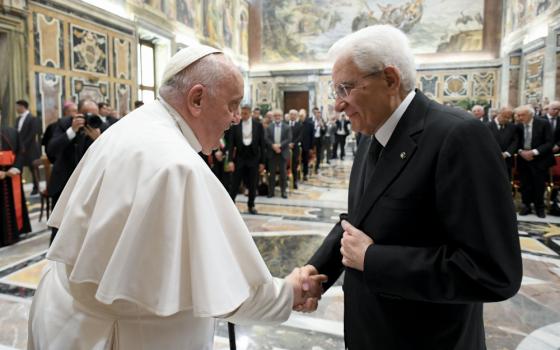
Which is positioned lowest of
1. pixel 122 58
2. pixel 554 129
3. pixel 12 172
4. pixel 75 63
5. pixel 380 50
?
pixel 12 172

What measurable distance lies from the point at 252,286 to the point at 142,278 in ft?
1.15

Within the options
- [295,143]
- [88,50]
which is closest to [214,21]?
[88,50]

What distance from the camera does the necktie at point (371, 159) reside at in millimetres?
1536

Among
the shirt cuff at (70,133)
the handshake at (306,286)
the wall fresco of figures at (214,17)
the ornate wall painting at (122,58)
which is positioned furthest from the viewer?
the wall fresco of figures at (214,17)

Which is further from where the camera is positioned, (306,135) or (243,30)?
(243,30)

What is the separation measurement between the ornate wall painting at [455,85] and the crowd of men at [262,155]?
12.0 metres

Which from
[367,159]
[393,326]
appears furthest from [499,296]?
[367,159]

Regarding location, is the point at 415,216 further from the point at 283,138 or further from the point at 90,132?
the point at 283,138

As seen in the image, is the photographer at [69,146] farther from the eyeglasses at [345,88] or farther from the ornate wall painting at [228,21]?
the ornate wall painting at [228,21]

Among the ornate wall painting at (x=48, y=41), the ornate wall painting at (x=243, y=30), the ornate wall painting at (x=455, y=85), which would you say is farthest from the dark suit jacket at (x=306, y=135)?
the ornate wall painting at (x=455, y=85)

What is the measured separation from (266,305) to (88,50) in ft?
39.7

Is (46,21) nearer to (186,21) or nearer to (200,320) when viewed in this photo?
(186,21)

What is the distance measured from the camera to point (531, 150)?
7457 millimetres

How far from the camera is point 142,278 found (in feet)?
3.89
